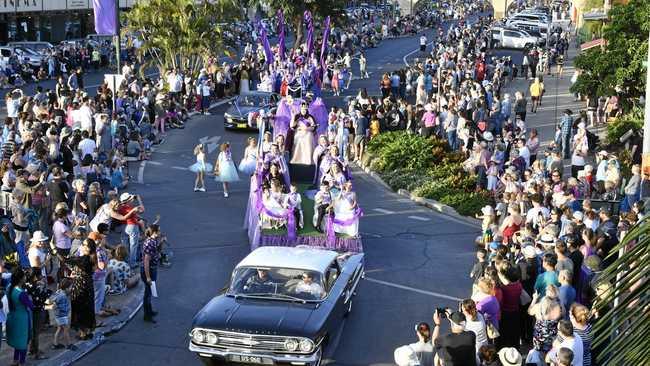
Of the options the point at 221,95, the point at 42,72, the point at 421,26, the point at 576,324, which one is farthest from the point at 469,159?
the point at 421,26

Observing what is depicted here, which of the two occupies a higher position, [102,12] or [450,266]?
[102,12]

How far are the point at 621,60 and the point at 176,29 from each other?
59.4ft

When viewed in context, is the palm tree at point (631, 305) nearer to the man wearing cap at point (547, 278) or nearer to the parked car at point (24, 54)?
the man wearing cap at point (547, 278)

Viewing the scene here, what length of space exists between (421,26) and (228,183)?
63.4m

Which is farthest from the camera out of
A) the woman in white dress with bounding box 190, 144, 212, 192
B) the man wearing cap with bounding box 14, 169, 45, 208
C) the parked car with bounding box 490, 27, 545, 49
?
the parked car with bounding box 490, 27, 545, 49

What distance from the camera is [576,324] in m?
10.1

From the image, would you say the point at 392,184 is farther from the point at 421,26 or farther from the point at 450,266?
the point at 421,26

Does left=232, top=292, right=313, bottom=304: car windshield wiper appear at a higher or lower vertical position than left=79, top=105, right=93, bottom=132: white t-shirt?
lower

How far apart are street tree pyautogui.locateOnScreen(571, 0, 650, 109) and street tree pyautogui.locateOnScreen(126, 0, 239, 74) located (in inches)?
625

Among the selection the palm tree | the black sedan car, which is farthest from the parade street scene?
the black sedan car

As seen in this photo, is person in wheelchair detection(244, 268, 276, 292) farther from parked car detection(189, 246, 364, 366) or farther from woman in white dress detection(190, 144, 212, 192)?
woman in white dress detection(190, 144, 212, 192)

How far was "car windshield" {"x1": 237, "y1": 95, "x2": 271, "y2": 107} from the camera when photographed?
32594mm

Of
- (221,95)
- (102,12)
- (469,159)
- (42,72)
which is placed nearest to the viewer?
(469,159)

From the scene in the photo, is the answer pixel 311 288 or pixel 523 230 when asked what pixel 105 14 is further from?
pixel 311 288
